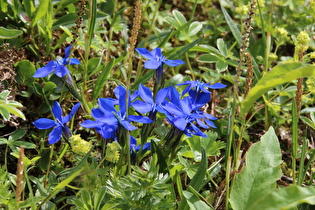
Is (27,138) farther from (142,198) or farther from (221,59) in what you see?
(221,59)

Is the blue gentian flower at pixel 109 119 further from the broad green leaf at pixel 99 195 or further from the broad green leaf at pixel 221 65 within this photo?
the broad green leaf at pixel 221 65

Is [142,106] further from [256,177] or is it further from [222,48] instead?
[222,48]

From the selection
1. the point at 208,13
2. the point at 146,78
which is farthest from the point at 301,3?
the point at 146,78

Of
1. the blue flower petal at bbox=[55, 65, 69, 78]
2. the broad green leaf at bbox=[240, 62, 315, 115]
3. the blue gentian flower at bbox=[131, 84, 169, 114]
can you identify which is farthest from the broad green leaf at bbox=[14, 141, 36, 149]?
the broad green leaf at bbox=[240, 62, 315, 115]

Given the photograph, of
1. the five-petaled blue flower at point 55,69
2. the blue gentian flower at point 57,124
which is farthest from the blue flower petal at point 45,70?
the blue gentian flower at point 57,124

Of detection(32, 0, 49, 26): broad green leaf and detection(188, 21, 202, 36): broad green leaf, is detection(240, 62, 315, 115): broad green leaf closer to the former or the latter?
detection(188, 21, 202, 36): broad green leaf

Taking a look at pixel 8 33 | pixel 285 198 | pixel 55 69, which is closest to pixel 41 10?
pixel 8 33
